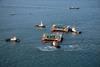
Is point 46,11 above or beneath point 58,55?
Result: above

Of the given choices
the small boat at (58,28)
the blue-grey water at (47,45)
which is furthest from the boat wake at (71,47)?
the small boat at (58,28)

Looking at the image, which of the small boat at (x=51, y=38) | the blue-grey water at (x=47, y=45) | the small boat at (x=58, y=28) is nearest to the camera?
the blue-grey water at (x=47, y=45)

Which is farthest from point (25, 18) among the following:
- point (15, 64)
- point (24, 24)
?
point (15, 64)

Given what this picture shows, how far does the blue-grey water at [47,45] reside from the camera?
2714 inches

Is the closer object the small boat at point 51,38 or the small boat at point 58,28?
the small boat at point 51,38

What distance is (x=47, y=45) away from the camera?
7962cm

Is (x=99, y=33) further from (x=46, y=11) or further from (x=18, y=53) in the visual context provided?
(x=46, y=11)

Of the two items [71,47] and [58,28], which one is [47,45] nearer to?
[71,47]

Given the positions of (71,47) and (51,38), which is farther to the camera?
(51,38)

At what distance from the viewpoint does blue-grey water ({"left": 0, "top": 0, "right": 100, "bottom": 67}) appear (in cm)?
6894

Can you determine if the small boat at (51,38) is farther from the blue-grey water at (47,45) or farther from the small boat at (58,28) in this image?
the small boat at (58,28)

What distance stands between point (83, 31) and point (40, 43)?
17.7 m

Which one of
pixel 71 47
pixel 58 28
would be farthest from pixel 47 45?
pixel 58 28

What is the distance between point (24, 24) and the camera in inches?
4139
